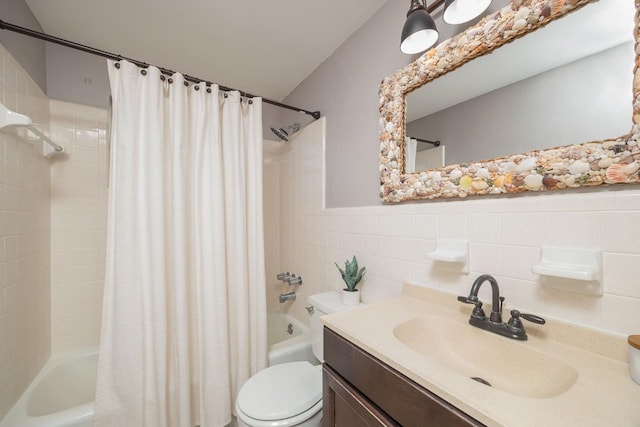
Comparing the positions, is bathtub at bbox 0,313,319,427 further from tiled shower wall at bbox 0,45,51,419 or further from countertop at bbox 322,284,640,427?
countertop at bbox 322,284,640,427

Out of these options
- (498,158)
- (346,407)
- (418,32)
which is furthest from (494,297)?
(418,32)

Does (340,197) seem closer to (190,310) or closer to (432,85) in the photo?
(432,85)

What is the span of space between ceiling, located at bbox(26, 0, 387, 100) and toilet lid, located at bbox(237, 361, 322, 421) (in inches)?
75.7

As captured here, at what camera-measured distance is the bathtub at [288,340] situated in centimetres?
157

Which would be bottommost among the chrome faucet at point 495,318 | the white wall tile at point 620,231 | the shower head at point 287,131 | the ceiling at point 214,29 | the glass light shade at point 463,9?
the chrome faucet at point 495,318

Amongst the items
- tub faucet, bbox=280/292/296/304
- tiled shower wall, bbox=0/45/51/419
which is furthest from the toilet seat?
tiled shower wall, bbox=0/45/51/419

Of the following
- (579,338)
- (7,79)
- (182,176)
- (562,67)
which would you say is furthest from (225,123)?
(579,338)

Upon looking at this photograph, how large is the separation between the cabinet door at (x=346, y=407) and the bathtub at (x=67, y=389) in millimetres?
793

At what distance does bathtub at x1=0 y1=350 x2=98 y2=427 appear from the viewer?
1.06 metres

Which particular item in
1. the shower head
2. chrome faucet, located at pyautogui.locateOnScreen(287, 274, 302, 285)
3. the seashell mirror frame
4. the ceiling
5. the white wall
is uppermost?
the ceiling

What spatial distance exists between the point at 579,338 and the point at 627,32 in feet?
2.69

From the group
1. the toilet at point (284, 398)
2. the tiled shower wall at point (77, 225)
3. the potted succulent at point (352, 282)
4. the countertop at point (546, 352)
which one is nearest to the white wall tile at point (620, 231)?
the countertop at point (546, 352)

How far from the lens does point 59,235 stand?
1.62 m

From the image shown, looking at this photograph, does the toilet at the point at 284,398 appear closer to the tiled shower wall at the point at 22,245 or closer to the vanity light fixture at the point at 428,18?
the tiled shower wall at the point at 22,245
